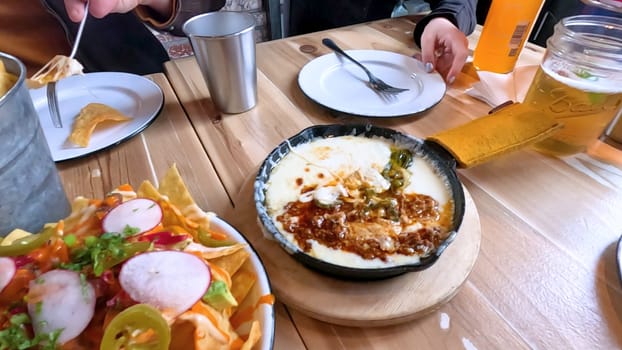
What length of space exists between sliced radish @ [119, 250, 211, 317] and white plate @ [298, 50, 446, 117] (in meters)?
0.63

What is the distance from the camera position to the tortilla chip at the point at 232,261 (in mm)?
552

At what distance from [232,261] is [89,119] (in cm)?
60

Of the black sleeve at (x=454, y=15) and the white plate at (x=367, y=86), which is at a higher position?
the black sleeve at (x=454, y=15)

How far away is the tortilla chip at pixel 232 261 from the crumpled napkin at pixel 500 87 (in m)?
0.84

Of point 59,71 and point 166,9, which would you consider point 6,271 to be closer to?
point 59,71

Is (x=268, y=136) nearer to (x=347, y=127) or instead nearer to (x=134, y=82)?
(x=347, y=127)

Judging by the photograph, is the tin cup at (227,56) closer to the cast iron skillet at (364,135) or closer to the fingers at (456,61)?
the cast iron skillet at (364,135)

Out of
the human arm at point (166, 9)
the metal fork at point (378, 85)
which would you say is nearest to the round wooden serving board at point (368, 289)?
the metal fork at point (378, 85)

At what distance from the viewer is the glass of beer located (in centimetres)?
84

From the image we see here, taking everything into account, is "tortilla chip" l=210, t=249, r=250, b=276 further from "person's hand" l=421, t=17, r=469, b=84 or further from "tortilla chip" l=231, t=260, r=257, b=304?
"person's hand" l=421, t=17, r=469, b=84

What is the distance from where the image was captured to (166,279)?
47cm

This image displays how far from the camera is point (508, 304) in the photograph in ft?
2.03

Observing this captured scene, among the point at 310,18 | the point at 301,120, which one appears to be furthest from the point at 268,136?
the point at 310,18

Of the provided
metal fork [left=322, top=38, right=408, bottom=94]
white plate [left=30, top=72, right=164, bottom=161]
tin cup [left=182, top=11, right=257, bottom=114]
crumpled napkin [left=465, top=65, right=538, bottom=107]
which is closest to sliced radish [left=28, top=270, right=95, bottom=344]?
white plate [left=30, top=72, right=164, bottom=161]
